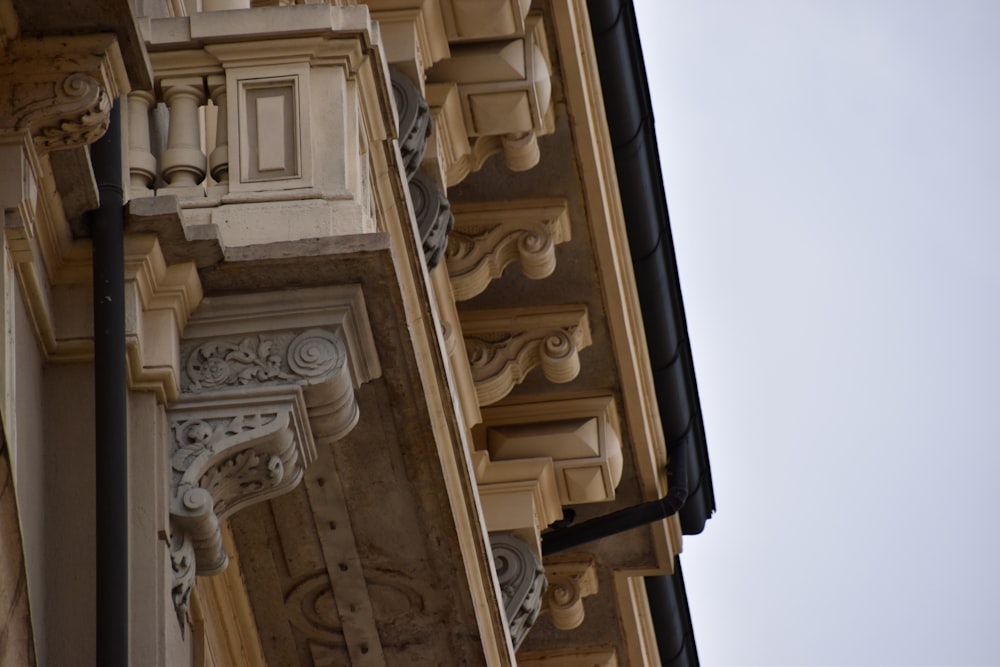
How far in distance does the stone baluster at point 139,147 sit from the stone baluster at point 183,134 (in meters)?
0.06

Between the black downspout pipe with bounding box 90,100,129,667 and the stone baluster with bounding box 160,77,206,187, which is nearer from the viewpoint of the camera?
the black downspout pipe with bounding box 90,100,129,667

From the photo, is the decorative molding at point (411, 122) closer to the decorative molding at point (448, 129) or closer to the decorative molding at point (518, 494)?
the decorative molding at point (448, 129)

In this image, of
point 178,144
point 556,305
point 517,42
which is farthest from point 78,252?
point 556,305

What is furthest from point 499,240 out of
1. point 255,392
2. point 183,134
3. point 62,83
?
point 62,83

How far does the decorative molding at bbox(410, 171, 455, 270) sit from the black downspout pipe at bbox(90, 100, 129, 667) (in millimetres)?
3186

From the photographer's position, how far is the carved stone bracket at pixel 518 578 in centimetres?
1269

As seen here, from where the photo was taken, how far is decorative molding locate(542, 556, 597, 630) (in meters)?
14.7

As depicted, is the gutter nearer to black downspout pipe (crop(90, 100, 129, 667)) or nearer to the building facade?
the building facade

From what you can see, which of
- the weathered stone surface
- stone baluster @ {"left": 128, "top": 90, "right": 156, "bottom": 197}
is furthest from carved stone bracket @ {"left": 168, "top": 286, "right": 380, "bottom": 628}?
the weathered stone surface

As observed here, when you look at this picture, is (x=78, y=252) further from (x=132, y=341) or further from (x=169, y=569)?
(x=169, y=569)

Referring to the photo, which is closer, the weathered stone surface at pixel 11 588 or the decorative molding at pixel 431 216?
the weathered stone surface at pixel 11 588

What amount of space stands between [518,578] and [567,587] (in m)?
2.00

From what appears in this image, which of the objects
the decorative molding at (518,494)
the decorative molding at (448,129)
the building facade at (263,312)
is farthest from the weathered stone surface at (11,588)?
the decorative molding at (518,494)

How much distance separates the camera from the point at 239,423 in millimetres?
8250
